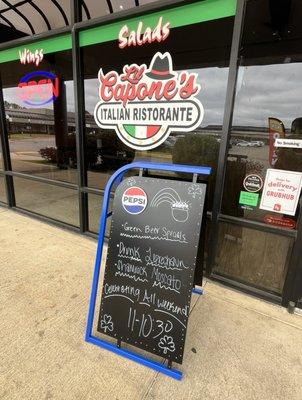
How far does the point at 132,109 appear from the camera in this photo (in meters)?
2.89

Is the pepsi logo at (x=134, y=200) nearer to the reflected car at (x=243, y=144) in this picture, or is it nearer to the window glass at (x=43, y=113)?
the reflected car at (x=243, y=144)

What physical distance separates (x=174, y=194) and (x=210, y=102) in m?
1.32

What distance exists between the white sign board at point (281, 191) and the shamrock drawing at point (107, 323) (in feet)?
5.68

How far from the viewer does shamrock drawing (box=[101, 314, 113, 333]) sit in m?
1.92

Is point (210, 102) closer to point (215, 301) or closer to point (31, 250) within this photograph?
point (215, 301)

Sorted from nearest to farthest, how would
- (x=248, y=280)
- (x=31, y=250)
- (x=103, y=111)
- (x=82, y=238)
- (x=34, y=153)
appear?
(x=248, y=280), (x=103, y=111), (x=31, y=250), (x=82, y=238), (x=34, y=153)

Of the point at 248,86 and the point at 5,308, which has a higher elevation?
the point at 248,86

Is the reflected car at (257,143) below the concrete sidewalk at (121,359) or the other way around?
the other way around

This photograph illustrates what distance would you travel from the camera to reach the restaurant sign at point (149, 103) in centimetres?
258

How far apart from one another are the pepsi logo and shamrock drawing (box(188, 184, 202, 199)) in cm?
32

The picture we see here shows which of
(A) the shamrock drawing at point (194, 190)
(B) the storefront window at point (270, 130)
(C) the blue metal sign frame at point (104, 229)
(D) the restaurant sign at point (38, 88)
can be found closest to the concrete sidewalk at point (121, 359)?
(C) the blue metal sign frame at point (104, 229)

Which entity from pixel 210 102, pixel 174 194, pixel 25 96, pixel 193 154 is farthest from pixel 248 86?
pixel 25 96

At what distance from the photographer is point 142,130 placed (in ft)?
9.49

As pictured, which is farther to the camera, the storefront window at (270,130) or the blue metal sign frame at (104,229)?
the storefront window at (270,130)
